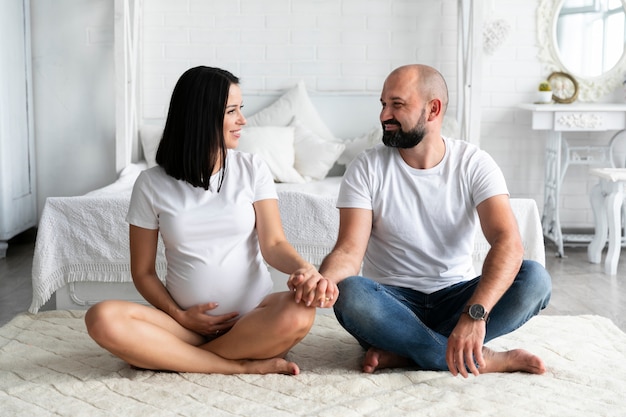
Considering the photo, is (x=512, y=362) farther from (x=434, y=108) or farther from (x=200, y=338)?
(x=200, y=338)

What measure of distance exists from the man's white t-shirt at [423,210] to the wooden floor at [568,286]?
3.50 feet

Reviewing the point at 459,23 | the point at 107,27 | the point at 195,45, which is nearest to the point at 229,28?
the point at 195,45

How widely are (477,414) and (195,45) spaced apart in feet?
11.1

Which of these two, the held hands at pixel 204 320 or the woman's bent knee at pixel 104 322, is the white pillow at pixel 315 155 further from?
the woman's bent knee at pixel 104 322

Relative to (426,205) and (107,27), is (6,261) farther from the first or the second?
(426,205)

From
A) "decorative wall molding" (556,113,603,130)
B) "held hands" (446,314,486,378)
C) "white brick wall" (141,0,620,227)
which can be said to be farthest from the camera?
"white brick wall" (141,0,620,227)

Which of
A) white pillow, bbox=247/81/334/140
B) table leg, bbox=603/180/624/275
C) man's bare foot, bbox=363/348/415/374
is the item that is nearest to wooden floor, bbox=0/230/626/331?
table leg, bbox=603/180/624/275

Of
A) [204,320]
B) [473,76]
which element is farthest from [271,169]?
[204,320]

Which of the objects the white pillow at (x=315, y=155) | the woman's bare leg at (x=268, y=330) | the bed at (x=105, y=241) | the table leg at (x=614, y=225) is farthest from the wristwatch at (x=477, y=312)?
the white pillow at (x=315, y=155)

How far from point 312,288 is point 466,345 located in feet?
1.36

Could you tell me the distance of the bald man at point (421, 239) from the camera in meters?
2.22

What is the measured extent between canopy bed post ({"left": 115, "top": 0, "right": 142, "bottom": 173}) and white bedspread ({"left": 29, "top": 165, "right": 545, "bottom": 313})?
1198 mm

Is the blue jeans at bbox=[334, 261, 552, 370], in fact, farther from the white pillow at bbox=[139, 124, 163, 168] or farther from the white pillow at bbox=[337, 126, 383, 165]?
the white pillow at bbox=[139, 124, 163, 168]

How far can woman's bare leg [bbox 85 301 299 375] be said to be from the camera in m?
2.16
